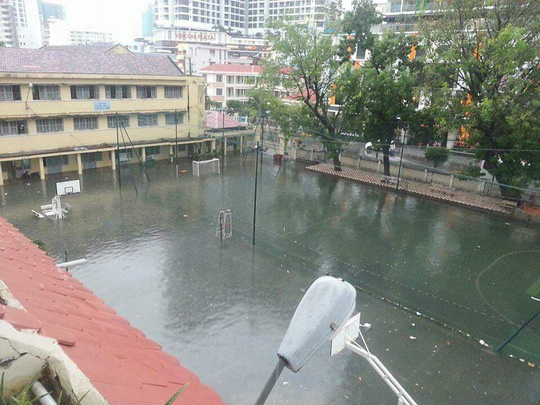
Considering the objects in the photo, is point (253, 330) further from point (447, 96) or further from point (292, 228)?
point (447, 96)

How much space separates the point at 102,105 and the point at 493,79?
21635 mm

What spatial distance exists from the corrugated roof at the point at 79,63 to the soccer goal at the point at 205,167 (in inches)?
275

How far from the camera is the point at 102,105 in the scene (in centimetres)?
2628

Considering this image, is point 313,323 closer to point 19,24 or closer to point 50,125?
point 50,125

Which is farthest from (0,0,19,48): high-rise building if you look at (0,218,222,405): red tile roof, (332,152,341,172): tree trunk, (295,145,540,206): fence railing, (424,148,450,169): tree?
(0,218,222,405): red tile roof

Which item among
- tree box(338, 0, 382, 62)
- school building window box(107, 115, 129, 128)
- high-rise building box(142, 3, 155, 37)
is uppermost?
high-rise building box(142, 3, 155, 37)

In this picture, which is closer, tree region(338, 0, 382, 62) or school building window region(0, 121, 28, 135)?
school building window region(0, 121, 28, 135)

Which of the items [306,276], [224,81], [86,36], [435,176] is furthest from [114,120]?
[86,36]

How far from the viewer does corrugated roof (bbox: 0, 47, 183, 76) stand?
78.3ft

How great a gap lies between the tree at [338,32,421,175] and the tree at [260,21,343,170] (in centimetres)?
188

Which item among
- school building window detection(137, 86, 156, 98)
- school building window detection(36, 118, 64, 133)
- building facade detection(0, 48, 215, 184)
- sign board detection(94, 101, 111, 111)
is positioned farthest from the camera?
school building window detection(137, 86, 156, 98)

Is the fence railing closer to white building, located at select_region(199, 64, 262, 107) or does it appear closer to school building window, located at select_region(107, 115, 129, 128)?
school building window, located at select_region(107, 115, 129, 128)

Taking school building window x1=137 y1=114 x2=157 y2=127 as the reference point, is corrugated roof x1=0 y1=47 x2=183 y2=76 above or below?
above

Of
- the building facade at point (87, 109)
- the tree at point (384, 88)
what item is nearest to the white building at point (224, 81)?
the building facade at point (87, 109)
